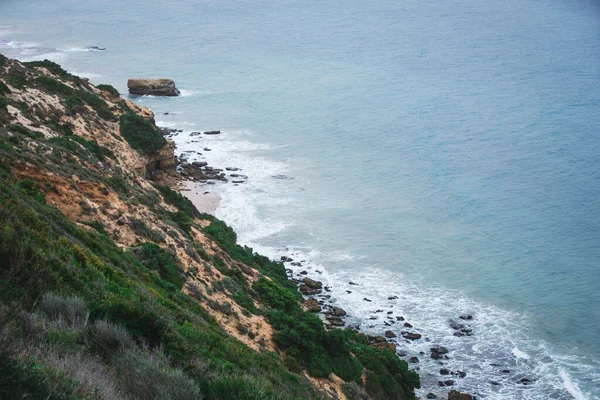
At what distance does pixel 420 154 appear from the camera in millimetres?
63594

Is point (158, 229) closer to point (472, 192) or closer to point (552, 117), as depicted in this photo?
point (472, 192)

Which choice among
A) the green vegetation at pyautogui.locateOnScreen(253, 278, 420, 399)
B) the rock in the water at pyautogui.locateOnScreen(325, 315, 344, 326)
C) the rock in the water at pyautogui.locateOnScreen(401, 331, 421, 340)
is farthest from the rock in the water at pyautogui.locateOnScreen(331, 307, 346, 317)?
the green vegetation at pyautogui.locateOnScreen(253, 278, 420, 399)

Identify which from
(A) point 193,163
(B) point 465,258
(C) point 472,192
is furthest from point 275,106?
(B) point 465,258

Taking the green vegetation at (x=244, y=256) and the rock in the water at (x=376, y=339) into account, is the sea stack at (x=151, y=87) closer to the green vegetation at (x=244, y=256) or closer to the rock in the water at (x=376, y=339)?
the green vegetation at (x=244, y=256)

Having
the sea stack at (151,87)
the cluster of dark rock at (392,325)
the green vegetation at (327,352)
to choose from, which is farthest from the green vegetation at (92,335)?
the sea stack at (151,87)

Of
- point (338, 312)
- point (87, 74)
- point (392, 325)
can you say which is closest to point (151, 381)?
point (338, 312)

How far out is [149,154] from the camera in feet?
149

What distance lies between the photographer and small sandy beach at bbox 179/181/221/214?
4834 centimetres

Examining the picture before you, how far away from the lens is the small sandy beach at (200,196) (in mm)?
48344

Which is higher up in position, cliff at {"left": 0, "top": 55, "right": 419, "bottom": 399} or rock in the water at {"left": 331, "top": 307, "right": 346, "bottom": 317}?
cliff at {"left": 0, "top": 55, "right": 419, "bottom": 399}

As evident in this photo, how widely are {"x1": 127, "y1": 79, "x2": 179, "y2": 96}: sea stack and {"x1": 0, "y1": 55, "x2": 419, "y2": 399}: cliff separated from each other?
3094 centimetres

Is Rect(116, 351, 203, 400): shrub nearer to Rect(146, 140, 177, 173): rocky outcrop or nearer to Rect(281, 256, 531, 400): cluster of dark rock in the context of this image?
Rect(281, 256, 531, 400): cluster of dark rock

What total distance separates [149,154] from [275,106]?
35.0 metres

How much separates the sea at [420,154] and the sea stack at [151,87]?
135 cm
